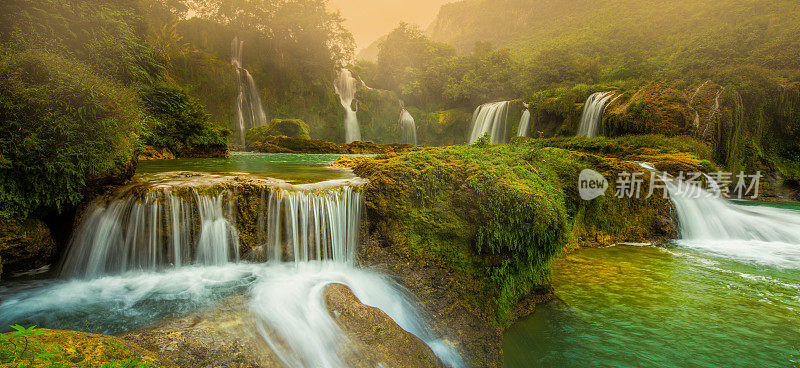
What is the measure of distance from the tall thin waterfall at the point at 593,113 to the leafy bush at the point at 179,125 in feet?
60.6

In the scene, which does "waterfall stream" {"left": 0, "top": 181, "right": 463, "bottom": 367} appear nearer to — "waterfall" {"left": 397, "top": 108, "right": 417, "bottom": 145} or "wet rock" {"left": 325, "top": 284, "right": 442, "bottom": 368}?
"wet rock" {"left": 325, "top": 284, "right": 442, "bottom": 368}

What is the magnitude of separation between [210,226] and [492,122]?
75.9 feet

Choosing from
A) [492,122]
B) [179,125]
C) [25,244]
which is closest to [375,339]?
[25,244]

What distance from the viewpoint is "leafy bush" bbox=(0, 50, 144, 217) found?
Result: 3.46 meters

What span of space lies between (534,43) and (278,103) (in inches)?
1602

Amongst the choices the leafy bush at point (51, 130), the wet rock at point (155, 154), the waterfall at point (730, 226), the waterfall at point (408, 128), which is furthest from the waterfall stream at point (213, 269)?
the waterfall at point (408, 128)

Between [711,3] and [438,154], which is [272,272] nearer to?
[438,154]

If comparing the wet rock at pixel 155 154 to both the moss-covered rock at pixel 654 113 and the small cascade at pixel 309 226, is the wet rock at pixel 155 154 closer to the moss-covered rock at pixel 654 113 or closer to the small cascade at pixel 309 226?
the small cascade at pixel 309 226

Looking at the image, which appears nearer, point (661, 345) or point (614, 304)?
point (661, 345)

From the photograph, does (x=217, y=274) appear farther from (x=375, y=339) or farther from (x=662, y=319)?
(x=662, y=319)

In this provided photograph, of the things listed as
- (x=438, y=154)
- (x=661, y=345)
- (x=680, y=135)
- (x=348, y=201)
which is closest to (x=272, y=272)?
(x=348, y=201)

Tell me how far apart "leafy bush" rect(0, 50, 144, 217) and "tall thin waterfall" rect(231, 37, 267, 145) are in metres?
22.7

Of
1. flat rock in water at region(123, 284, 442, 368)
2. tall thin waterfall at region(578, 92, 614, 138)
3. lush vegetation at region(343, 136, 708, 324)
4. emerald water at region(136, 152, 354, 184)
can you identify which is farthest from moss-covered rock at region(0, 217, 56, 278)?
tall thin waterfall at region(578, 92, 614, 138)

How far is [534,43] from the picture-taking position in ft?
155
